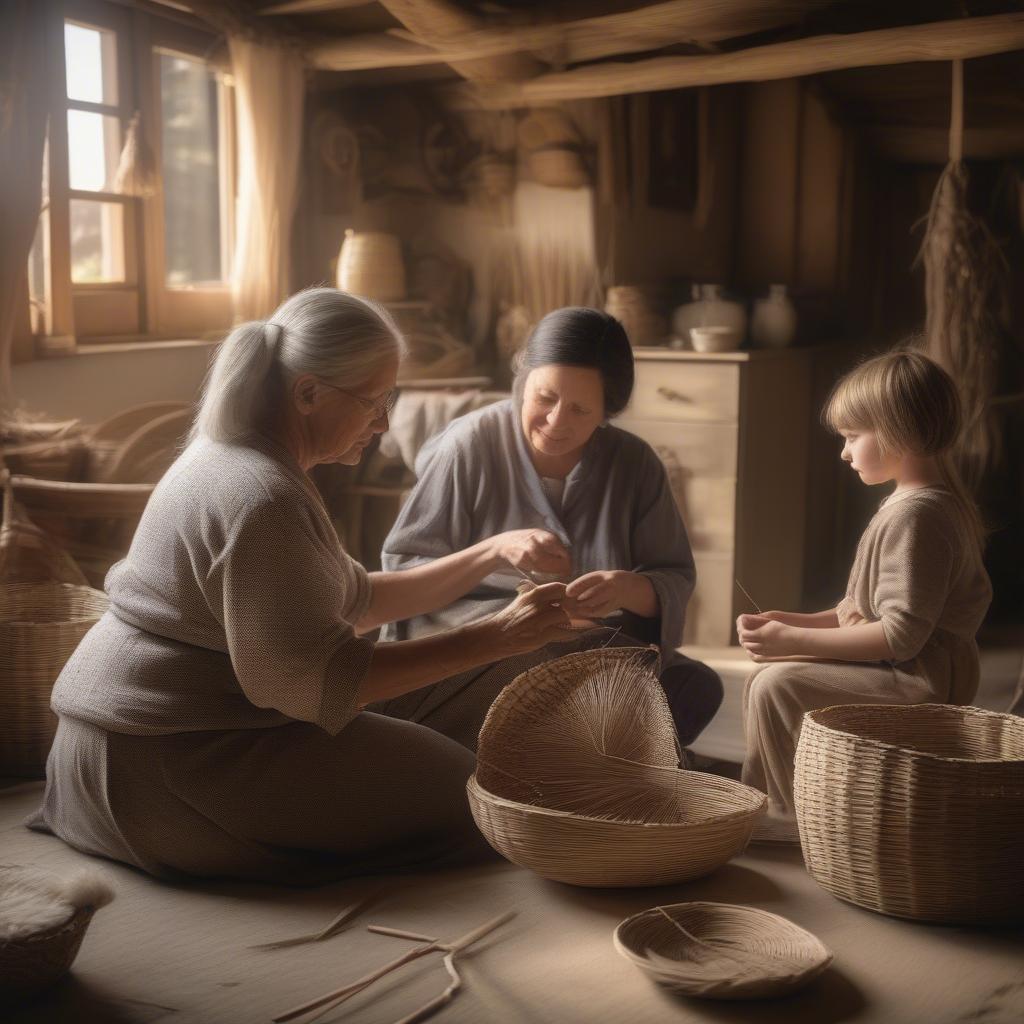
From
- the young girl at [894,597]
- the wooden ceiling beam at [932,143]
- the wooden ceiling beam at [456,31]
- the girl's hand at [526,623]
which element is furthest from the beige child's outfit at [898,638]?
the wooden ceiling beam at [932,143]

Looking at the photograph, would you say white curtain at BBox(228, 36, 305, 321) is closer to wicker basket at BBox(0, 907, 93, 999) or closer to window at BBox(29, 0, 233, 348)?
window at BBox(29, 0, 233, 348)

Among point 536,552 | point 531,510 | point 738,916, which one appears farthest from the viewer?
point 531,510

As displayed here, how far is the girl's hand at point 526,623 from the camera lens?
2.45m

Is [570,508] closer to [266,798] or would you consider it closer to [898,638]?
[898,638]

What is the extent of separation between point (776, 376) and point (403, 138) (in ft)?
6.25

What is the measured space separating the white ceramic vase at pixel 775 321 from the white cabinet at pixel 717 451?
0.23 ft

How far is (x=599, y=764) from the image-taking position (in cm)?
279

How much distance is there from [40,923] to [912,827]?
1.42 metres

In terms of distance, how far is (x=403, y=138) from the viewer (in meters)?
5.73

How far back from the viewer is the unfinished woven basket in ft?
8.17

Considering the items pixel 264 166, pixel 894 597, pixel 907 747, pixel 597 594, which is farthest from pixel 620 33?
pixel 907 747

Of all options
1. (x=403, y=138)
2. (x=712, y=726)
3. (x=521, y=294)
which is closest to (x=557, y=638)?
(x=712, y=726)

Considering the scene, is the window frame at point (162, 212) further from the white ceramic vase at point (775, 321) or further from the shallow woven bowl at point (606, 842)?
the shallow woven bowl at point (606, 842)

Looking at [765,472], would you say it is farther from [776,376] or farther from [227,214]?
[227,214]
